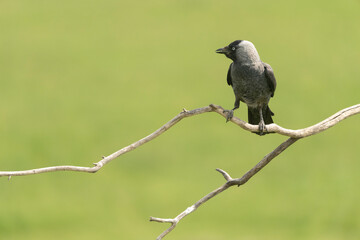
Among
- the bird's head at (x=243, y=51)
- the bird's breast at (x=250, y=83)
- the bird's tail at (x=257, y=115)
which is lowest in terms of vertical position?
the bird's tail at (x=257, y=115)

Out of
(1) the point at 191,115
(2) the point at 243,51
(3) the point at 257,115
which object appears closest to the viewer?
(1) the point at 191,115

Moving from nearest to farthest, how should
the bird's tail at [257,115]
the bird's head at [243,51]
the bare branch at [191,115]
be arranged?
the bare branch at [191,115] → the bird's head at [243,51] → the bird's tail at [257,115]

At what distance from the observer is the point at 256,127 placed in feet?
10.5

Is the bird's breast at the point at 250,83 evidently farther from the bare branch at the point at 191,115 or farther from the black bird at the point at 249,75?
the bare branch at the point at 191,115

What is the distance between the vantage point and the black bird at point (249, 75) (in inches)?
130

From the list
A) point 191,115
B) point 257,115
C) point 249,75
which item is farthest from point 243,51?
point 191,115

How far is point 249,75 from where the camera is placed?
3.31m

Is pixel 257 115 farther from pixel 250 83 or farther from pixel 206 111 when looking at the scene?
pixel 206 111

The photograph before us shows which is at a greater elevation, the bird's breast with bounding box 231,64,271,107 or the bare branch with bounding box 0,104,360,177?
the bird's breast with bounding box 231,64,271,107

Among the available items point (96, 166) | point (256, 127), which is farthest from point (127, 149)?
point (256, 127)

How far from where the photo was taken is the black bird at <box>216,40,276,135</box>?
10.8 feet

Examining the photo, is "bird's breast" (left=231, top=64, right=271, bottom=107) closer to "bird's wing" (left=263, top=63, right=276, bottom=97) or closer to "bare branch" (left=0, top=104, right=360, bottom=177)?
"bird's wing" (left=263, top=63, right=276, bottom=97)

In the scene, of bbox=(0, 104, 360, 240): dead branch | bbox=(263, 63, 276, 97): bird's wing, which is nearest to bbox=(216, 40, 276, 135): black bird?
bbox=(263, 63, 276, 97): bird's wing

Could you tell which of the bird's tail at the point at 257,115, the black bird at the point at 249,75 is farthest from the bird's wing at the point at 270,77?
the bird's tail at the point at 257,115
